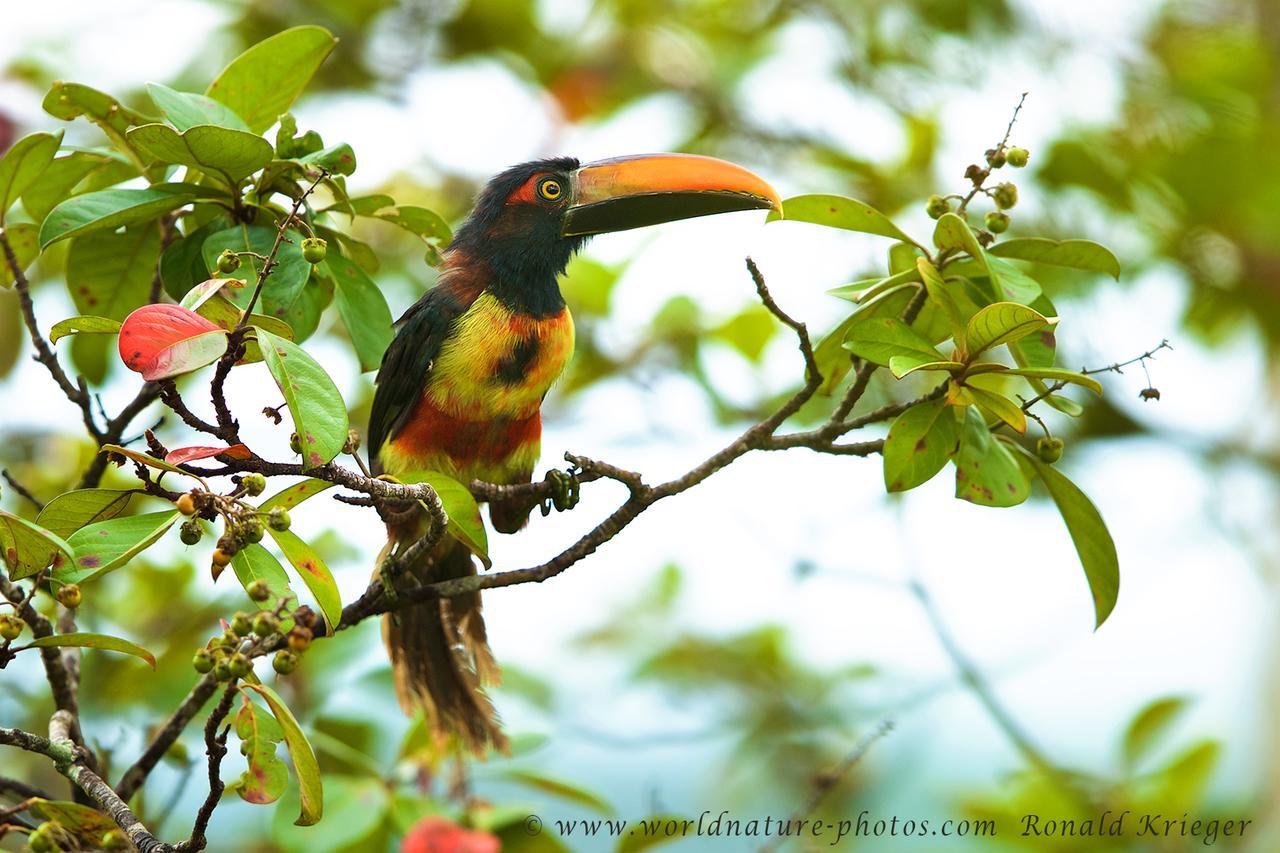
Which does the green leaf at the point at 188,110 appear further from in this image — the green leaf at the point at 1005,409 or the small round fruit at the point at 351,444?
the green leaf at the point at 1005,409

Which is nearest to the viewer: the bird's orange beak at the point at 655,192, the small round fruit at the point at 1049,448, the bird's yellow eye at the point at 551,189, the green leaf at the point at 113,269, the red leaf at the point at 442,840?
the small round fruit at the point at 1049,448

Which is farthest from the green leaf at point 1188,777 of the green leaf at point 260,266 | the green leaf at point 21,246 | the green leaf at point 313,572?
the green leaf at point 21,246

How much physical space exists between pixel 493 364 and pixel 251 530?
1.49 m

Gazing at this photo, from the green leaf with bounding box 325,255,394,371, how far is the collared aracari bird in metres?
0.69

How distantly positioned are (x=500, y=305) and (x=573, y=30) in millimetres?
3302

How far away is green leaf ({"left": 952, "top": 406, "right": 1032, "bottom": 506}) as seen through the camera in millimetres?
2236

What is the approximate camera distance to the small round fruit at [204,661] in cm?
187

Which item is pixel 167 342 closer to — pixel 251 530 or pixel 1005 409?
pixel 251 530

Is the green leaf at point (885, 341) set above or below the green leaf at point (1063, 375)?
above

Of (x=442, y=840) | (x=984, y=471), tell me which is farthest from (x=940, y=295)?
(x=442, y=840)

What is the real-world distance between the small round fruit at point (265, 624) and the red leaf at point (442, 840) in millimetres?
1461

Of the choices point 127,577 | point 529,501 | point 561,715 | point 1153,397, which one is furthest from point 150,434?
point 561,715

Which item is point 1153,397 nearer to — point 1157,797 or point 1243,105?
point 1157,797

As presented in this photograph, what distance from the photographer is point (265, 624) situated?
1.77m
